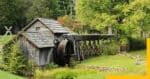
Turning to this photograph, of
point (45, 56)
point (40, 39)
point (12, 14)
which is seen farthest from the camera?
point (12, 14)

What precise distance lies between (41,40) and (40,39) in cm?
13

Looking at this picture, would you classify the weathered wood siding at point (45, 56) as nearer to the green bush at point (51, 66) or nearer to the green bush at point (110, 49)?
the green bush at point (51, 66)

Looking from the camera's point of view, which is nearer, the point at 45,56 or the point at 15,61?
the point at 15,61

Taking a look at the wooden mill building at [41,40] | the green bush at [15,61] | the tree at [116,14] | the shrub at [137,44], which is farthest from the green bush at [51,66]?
the shrub at [137,44]

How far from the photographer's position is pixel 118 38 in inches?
1735

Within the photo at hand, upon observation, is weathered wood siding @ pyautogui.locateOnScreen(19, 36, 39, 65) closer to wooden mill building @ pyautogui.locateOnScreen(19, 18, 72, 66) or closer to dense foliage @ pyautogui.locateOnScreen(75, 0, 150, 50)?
wooden mill building @ pyautogui.locateOnScreen(19, 18, 72, 66)

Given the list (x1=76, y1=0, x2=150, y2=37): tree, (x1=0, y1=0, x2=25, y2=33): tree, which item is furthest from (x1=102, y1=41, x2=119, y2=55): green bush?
(x1=0, y1=0, x2=25, y2=33): tree

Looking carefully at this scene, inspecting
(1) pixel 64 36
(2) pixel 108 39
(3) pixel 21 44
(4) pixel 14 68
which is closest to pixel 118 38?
(2) pixel 108 39

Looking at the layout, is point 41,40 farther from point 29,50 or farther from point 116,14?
point 116,14

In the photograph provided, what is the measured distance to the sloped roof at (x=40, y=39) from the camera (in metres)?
30.5

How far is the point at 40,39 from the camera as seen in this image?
31.7 meters

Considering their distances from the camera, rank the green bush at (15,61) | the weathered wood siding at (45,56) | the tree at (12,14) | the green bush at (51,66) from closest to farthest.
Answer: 1. the green bush at (15,61)
2. the weathered wood siding at (45,56)
3. the green bush at (51,66)
4. the tree at (12,14)

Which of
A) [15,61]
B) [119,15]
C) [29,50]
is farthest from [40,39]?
[119,15]

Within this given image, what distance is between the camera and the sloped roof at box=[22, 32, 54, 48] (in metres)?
30.5
